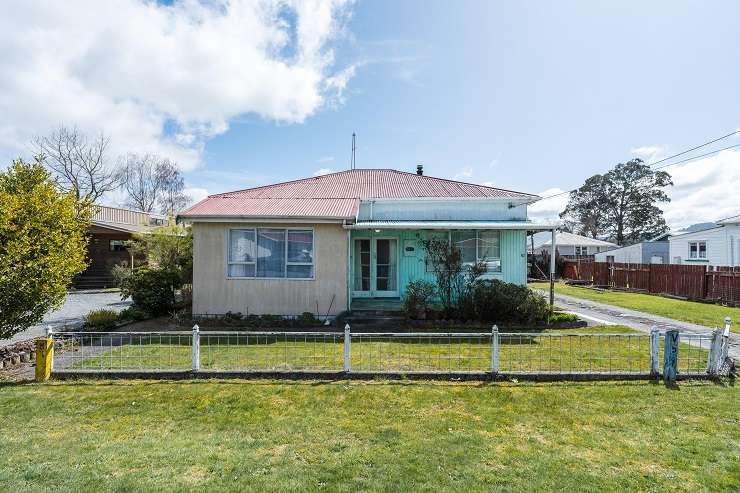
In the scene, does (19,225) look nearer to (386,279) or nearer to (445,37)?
(386,279)

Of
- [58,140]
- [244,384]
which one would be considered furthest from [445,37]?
[58,140]

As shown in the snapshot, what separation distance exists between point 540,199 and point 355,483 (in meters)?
13.0

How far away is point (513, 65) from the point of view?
13734 millimetres

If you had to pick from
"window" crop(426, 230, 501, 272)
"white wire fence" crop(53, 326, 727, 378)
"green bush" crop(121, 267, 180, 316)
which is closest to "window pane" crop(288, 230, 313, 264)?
"white wire fence" crop(53, 326, 727, 378)

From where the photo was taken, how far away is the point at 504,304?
11.2 m

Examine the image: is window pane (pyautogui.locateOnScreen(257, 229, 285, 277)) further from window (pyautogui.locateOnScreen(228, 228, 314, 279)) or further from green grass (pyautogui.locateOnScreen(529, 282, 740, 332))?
green grass (pyautogui.locateOnScreen(529, 282, 740, 332))

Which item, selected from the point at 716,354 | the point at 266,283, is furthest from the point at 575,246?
the point at 266,283

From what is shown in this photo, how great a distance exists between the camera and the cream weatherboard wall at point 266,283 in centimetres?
1189

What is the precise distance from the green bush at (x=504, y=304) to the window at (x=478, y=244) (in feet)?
6.36

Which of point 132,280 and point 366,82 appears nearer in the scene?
point 132,280

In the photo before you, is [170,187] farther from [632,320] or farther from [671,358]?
[671,358]

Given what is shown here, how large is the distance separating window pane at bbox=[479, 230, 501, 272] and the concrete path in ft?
10.5

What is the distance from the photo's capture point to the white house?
Answer: 842 inches

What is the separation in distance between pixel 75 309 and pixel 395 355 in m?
14.1
